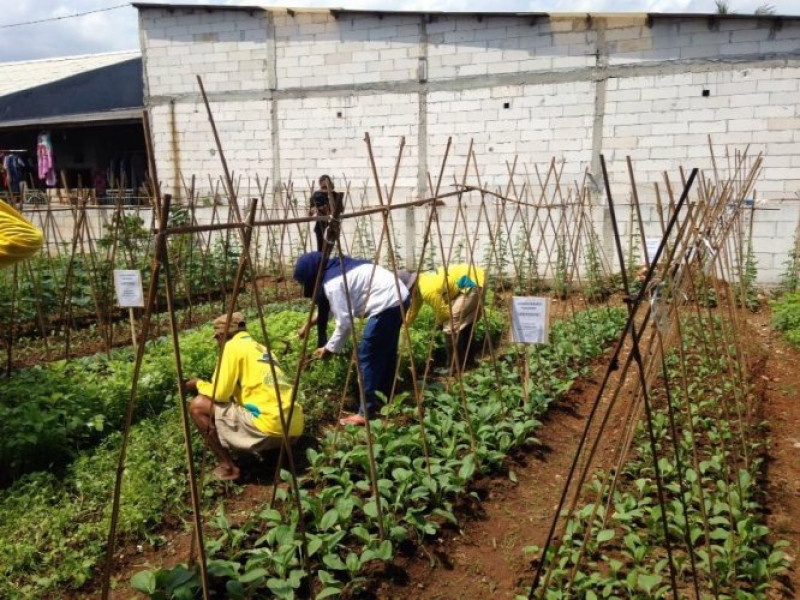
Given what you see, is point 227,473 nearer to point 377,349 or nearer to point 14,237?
point 377,349

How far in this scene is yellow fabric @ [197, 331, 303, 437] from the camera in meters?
3.88

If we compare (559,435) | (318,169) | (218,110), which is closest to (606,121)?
(318,169)

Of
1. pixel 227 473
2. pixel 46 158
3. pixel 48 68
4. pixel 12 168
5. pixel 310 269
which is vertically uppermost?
pixel 48 68

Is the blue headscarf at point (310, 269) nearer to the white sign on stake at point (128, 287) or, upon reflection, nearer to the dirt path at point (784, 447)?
the white sign on stake at point (128, 287)

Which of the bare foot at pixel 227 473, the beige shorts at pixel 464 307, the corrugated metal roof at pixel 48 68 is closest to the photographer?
the bare foot at pixel 227 473

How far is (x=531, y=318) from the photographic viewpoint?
4414 millimetres

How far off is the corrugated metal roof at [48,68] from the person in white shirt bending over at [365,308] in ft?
64.0

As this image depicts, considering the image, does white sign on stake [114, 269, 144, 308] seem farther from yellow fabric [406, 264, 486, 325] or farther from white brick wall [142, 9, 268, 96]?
white brick wall [142, 9, 268, 96]

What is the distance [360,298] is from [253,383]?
1128 millimetres

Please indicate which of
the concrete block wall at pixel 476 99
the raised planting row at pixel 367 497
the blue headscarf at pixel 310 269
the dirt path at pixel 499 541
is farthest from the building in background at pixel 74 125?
the dirt path at pixel 499 541

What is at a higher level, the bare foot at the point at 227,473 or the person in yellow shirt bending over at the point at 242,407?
the person in yellow shirt bending over at the point at 242,407

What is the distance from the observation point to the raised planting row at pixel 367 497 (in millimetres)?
2830

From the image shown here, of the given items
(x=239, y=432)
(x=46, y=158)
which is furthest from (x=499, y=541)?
(x=46, y=158)

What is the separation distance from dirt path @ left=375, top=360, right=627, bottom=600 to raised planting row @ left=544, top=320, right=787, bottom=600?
0.84ft
